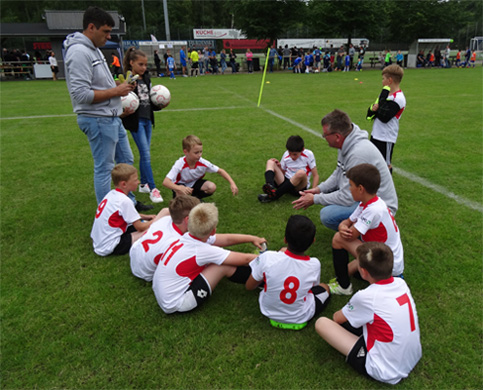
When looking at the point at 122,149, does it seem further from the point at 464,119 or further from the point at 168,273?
the point at 464,119

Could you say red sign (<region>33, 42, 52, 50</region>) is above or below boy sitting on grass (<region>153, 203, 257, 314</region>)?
above

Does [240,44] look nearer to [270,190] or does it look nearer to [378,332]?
[270,190]

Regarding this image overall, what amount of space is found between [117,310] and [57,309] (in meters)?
0.55

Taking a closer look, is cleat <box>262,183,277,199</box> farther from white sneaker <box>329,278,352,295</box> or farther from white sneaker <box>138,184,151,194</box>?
white sneaker <box>329,278,352,295</box>

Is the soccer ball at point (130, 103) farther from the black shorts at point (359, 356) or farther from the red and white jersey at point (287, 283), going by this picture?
the black shorts at point (359, 356)

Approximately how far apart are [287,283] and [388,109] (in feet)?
12.0

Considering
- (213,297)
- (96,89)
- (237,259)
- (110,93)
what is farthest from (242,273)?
(96,89)

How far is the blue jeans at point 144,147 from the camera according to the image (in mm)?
5113

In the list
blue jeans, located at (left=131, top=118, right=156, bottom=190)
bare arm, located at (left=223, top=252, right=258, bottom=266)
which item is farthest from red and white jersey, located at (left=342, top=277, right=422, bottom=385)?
blue jeans, located at (left=131, top=118, right=156, bottom=190)

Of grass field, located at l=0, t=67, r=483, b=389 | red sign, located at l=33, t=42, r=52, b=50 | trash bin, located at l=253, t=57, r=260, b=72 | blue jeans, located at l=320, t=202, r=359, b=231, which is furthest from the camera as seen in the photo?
red sign, located at l=33, t=42, r=52, b=50

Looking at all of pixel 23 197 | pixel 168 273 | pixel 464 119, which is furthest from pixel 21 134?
pixel 464 119

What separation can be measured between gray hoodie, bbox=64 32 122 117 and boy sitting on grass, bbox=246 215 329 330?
254 centimetres

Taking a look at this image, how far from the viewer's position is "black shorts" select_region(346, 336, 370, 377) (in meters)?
2.35

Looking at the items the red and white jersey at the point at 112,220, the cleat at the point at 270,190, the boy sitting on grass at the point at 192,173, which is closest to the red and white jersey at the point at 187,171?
the boy sitting on grass at the point at 192,173
